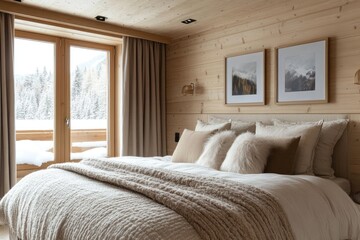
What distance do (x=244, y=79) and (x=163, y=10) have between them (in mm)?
1188

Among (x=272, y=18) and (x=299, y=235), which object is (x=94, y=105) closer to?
(x=272, y=18)

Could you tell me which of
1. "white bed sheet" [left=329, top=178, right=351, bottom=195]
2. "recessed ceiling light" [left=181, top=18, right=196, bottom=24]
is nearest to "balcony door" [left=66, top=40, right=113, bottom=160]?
"recessed ceiling light" [left=181, top=18, right=196, bottom=24]

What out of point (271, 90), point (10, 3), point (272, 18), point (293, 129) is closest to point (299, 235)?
point (293, 129)

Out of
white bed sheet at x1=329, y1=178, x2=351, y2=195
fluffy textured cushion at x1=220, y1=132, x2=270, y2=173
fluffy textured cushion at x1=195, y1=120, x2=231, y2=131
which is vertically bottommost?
white bed sheet at x1=329, y1=178, x2=351, y2=195

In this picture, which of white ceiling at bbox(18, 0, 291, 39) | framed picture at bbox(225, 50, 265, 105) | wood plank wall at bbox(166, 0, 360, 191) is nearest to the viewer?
wood plank wall at bbox(166, 0, 360, 191)

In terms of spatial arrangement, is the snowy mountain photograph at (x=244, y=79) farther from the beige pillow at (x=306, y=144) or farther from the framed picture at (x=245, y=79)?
the beige pillow at (x=306, y=144)

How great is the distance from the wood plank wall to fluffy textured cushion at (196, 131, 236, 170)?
0.70 m

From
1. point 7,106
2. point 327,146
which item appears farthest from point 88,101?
point 327,146

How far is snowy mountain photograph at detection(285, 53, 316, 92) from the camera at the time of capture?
3023 mm

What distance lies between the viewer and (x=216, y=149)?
9.59 feet

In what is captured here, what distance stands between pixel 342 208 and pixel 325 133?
819mm

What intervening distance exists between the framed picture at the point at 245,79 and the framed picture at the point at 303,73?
222 mm

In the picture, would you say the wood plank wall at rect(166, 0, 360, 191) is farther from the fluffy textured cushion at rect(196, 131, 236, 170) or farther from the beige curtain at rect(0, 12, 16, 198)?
the beige curtain at rect(0, 12, 16, 198)

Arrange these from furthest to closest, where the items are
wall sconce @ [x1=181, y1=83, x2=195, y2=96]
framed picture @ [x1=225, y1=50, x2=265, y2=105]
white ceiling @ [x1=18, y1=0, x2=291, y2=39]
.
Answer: wall sconce @ [x1=181, y1=83, x2=195, y2=96]
framed picture @ [x1=225, y1=50, x2=265, y2=105]
white ceiling @ [x1=18, y1=0, x2=291, y2=39]
